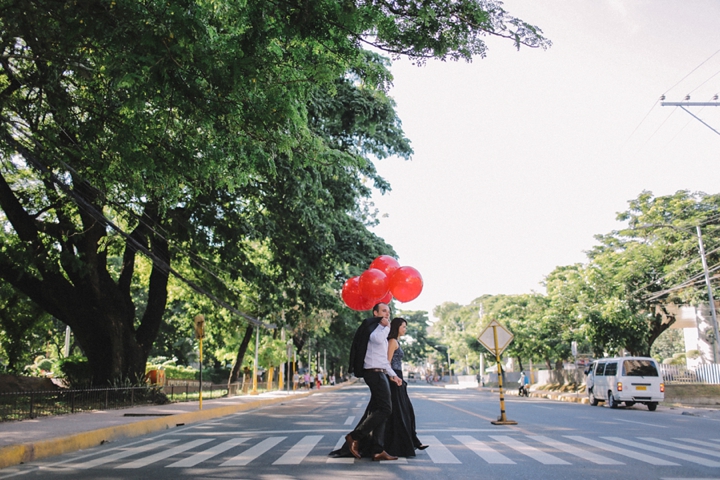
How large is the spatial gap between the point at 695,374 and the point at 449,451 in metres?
24.4

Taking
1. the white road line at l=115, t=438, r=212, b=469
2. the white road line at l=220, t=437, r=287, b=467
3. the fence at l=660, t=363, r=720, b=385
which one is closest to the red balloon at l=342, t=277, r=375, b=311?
the white road line at l=220, t=437, r=287, b=467

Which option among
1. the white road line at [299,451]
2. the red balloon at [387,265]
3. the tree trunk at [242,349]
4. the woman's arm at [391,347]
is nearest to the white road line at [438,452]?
the woman's arm at [391,347]

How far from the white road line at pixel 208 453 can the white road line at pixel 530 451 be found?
175 inches

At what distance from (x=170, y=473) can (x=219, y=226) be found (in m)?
13.2

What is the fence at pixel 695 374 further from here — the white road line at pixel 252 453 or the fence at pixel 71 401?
the white road line at pixel 252 453

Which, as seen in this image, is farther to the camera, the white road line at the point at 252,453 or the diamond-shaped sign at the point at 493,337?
the diamond-shaped sign at the point at 493,337

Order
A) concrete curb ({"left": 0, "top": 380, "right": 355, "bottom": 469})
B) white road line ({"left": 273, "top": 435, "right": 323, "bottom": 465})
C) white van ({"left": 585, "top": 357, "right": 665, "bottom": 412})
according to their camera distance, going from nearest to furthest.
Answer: white road line ({"left": 273, "top": 435, "right": 323, "bottom": 465}) → concrete curb ({"left": 0, "top": 380, "right": 355, "bottom": 469}) → white van ({"left": 585, "top": 357, "right": 665, "bottom": 412})

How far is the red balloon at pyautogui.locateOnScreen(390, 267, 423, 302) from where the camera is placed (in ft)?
33.9

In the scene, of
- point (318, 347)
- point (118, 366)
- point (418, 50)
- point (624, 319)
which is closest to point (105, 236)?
point (118, 366)

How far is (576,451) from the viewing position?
866 centimetres

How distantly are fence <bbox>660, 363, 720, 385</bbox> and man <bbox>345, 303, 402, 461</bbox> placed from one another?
24.2 metres

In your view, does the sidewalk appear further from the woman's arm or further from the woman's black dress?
the woman's arm

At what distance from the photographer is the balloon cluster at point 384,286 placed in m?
10.2

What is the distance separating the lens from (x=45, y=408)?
16000 mm
